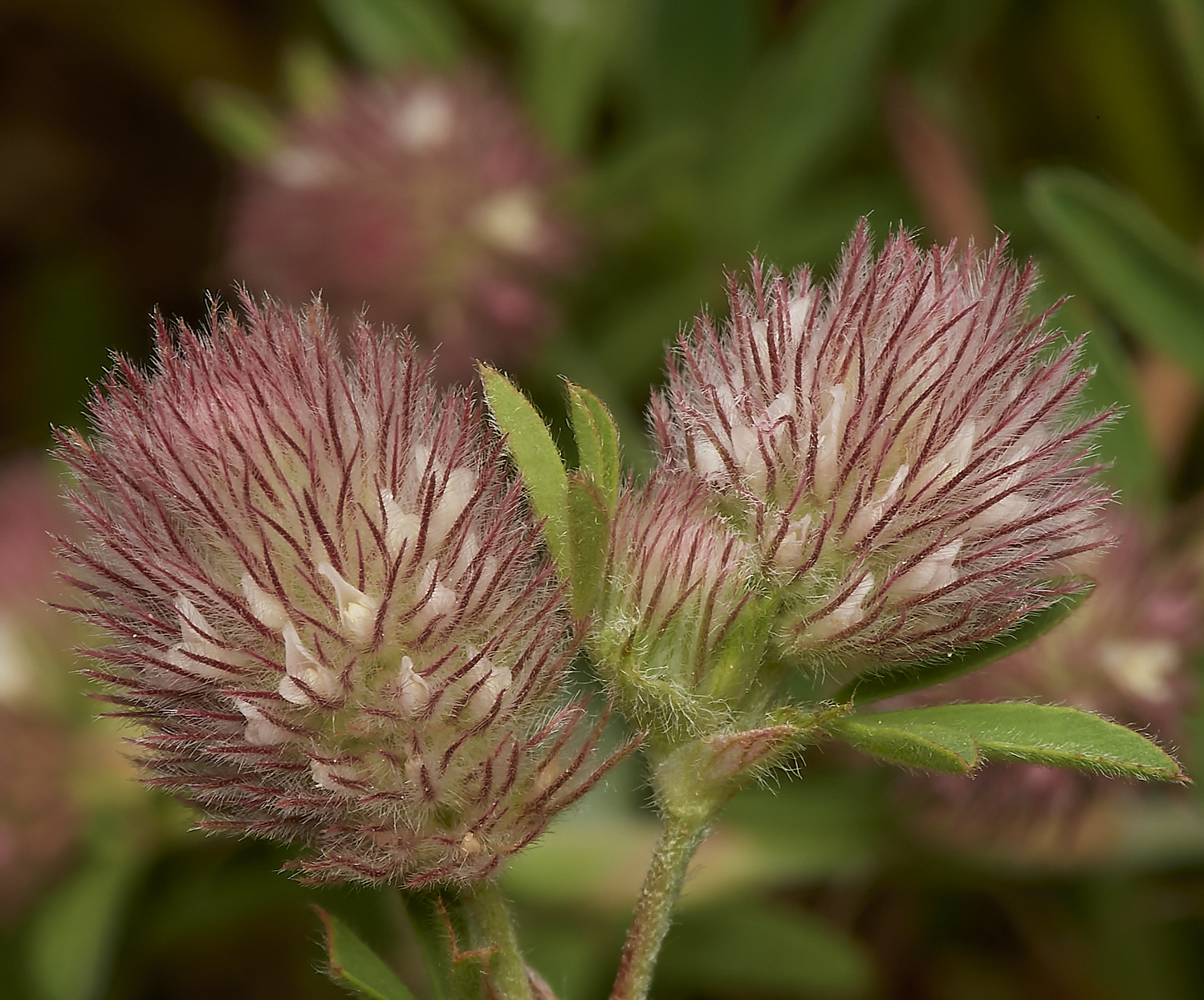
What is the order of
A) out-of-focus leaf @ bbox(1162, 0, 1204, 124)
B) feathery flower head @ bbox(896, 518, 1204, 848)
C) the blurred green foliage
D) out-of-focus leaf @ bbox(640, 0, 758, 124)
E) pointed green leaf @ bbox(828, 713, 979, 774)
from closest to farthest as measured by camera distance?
pointed green leaf @ bbox(828, 713, 979, 774) → feathery flower head @ bbox(896, 518, 1204, 848) → out-of-focus leaf @ bbox(1162, 0, 1204, 124) → the blurred green foliage → out-of-focus leaf @ bbox(640, 0, 758, 124)

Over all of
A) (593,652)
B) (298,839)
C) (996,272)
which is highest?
(996,272)

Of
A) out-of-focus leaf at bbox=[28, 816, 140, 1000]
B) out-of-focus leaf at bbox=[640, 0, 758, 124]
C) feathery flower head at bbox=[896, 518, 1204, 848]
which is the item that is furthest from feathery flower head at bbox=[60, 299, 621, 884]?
out-of-focus leaf at bbox=[640, 0, 758, 124]

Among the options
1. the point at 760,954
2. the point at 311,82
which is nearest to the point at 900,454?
the point at 760,954

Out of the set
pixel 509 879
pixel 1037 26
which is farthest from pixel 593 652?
pixel 1037 26

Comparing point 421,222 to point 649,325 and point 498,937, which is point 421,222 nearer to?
point 649,325

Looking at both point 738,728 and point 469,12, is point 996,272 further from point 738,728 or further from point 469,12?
point 469,12

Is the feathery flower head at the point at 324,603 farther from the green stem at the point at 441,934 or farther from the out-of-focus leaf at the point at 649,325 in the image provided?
the out-of-focus leaf at the point at 649,325

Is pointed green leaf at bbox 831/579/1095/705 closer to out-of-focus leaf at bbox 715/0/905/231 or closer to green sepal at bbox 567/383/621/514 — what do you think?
green sepal at bbox 567/383/621/514
